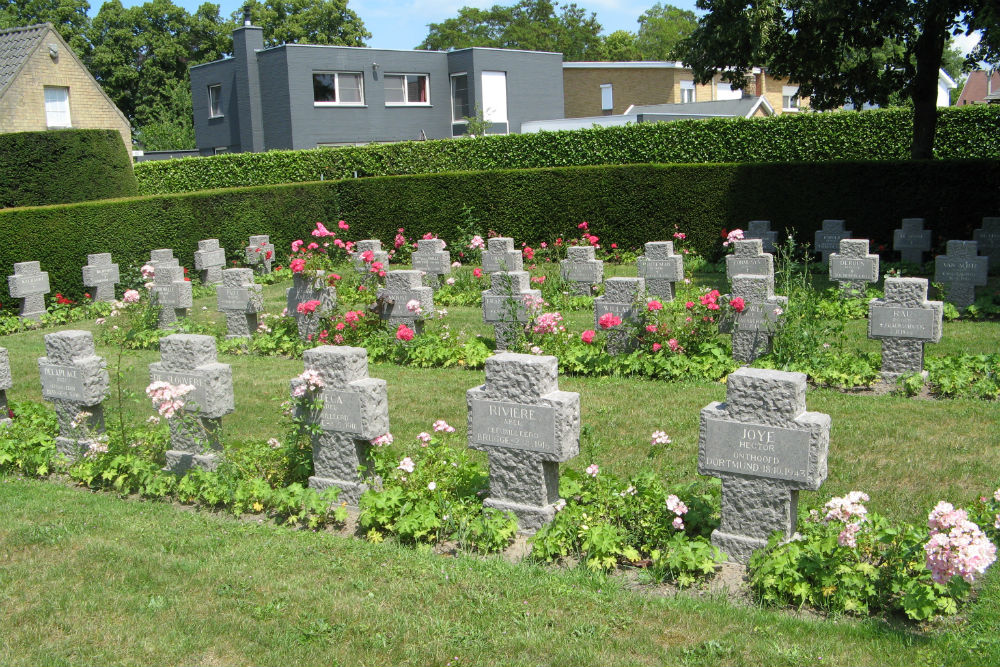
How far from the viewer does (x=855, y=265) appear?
12.4 meters

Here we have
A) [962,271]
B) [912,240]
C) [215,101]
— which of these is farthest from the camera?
[215,101]

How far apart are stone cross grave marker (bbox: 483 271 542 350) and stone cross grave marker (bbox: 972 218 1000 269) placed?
8.69m

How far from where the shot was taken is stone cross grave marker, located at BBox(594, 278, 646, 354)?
960 centimetres

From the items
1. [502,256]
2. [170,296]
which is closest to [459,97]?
[502,256]

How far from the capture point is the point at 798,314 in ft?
30.9

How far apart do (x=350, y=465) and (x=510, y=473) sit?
117 cm

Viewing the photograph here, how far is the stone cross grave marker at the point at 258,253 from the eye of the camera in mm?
18245

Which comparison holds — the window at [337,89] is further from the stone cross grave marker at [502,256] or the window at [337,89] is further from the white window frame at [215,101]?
the stone cross grave marker at [502,256]

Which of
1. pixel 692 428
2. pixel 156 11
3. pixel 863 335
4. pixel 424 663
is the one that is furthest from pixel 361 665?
pixel 156 11

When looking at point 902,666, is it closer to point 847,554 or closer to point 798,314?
point 847,554

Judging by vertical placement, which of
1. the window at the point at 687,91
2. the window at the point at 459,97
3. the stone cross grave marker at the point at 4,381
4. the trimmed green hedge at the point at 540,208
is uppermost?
the window at the point at 687,91

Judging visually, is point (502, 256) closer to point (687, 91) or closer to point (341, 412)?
point (341, 412)

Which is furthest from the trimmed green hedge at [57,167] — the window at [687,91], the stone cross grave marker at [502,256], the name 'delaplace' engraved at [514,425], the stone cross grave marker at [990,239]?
the window at [687,91]

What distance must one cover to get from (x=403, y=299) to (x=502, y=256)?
4583 millimetres
